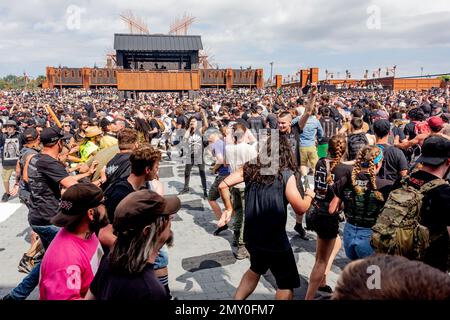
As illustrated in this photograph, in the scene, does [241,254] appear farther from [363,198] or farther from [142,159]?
[142,159]

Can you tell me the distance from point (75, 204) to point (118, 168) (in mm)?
1569

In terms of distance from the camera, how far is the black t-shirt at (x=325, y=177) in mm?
3609

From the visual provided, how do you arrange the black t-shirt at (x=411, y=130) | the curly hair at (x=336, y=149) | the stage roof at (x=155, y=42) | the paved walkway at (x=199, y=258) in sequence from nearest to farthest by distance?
the curly hair at (x=336, y=149) < the paved walkway at (x=199, y=258) < the black t-shirt at (x=411, y=130) < the stage roof at (x=155, y=42)

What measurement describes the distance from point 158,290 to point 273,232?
156 centimetres

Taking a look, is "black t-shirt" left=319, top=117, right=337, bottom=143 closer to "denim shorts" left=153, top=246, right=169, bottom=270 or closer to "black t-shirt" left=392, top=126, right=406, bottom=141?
"black t-shirt" left=392, top=126, right=406, bottom=141

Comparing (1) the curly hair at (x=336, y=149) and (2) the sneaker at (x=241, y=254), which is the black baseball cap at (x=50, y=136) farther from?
(1) the curly hair at (x=336, y=149)

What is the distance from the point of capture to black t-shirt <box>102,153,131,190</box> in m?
3.98

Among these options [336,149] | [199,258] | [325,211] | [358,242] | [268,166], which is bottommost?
[199,258]

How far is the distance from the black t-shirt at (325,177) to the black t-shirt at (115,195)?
2.11 metres

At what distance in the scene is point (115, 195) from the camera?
321 centimetres

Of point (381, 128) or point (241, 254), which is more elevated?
point (381, 128)

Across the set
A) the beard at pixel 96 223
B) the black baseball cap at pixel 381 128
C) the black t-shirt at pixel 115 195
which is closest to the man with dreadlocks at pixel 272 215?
the black t-shirt at pixel 115 195

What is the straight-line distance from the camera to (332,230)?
3.73 metres

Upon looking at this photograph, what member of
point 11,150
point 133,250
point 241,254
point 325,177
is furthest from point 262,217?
point 11,150
